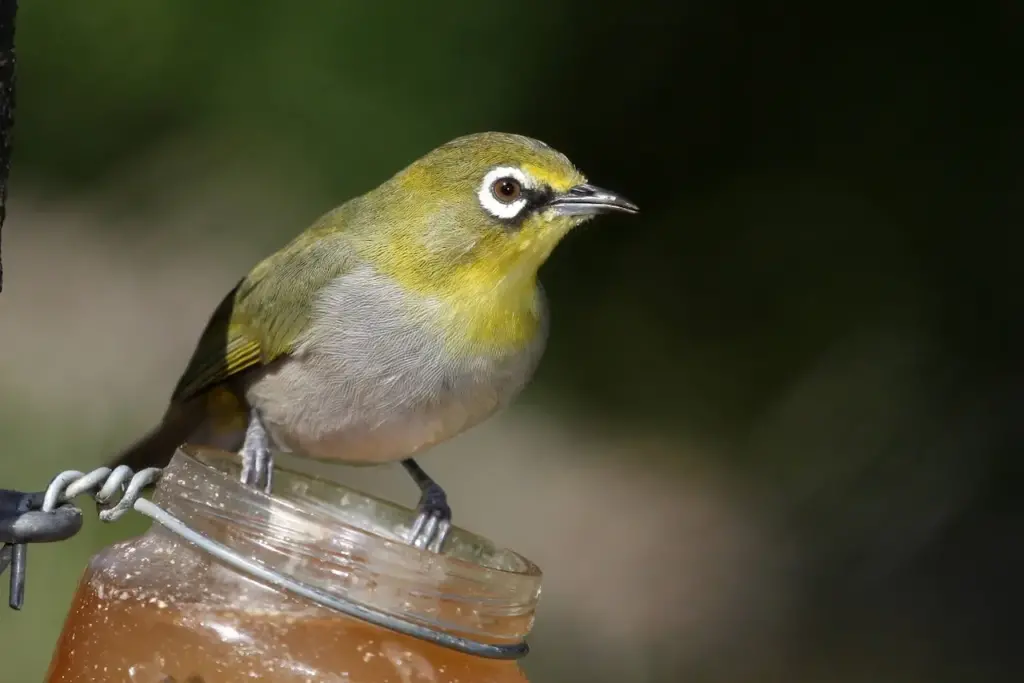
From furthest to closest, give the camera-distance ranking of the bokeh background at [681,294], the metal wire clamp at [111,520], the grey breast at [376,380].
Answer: the bokeh background at [681,294] < the grey breast at [376,380] < the metal wire clamp at [111,520]

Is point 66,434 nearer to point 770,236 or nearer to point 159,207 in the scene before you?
point 159,207

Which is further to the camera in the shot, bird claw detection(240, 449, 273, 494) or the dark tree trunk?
bird claw detection(240, 449, 273, 494)

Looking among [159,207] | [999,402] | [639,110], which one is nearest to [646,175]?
[639,110]

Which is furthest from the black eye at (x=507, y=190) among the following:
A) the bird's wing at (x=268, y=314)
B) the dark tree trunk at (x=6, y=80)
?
the dark tree trunk at (x=6, y=80)

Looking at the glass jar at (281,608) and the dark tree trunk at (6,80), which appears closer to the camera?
the glass jar at (281,608)

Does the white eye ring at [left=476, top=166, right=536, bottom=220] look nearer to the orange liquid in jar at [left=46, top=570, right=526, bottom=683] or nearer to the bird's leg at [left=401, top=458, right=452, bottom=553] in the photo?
the bird's leg at [left=401, top=458, right=452, bottom=553]

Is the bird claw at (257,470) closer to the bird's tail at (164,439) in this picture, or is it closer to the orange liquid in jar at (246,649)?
the orange liquid in jar at (246,649)

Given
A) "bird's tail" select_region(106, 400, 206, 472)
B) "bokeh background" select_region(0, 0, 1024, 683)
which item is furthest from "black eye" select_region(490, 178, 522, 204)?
"bokeh background" select_region(0, 0, 1024, 683)
